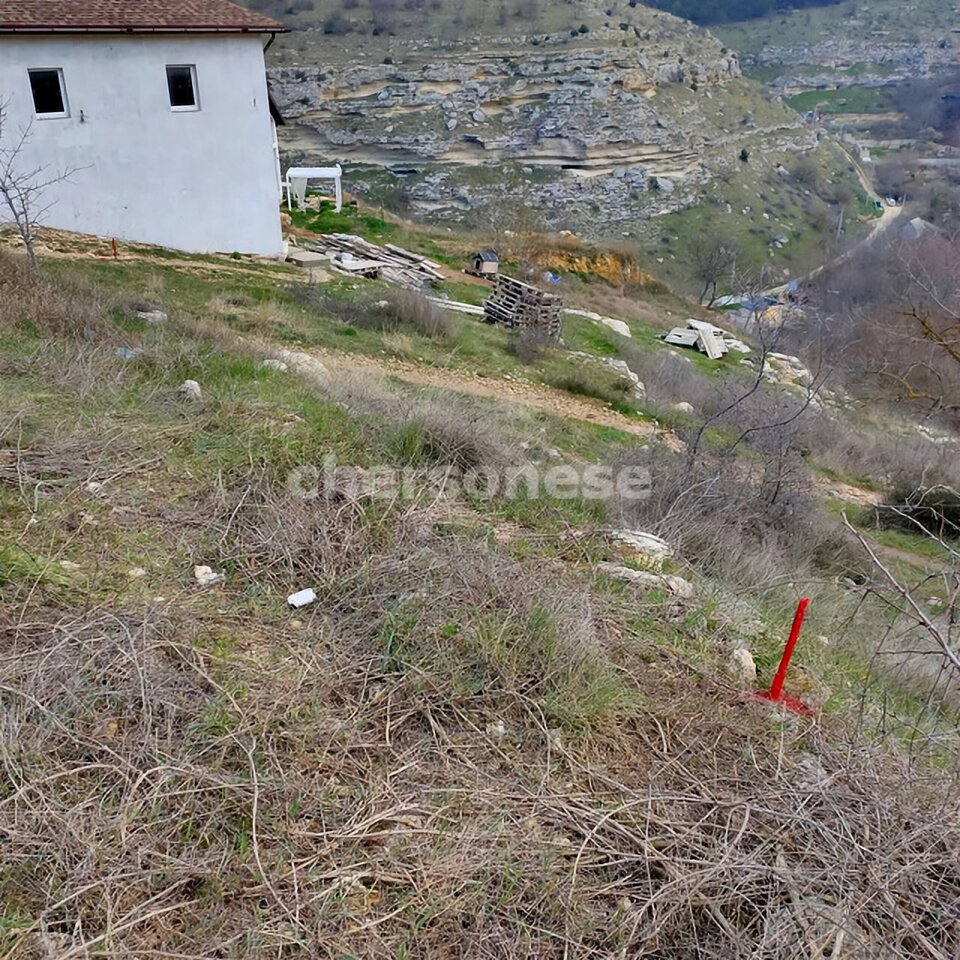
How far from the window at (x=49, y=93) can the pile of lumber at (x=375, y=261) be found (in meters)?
5.31

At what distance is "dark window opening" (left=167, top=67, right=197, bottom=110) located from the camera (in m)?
13.7

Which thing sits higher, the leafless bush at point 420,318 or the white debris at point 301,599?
the white debris at point 301,599

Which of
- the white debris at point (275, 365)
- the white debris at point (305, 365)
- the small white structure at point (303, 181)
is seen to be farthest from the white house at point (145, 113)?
the white debris at point (275, 365)

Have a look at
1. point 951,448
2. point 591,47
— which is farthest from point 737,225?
point 951,448

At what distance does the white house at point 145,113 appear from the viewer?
12.7 meters

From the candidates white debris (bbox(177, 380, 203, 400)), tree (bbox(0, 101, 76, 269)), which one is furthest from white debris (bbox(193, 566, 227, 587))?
tree (bbox(0, 101, 76, 269))

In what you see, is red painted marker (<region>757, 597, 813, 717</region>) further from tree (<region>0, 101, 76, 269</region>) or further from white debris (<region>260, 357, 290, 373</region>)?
tree (<region>0, 101, 76, 269</region>)

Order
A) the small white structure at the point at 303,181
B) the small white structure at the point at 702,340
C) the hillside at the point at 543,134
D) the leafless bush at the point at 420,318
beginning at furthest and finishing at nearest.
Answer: the hillside at the point at 543,134 → the small white structure at the point at 303,181 → the small white structure at the point at 702,340 → the leafless bush at the point at 420,318

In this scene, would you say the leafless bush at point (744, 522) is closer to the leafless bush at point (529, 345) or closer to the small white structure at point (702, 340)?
the leafless bush at point (529, 345)

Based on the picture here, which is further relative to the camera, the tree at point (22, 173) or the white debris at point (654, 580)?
the tree at point (22, 173)

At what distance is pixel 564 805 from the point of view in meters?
2.45

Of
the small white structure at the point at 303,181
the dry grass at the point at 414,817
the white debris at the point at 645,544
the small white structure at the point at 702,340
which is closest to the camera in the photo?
the dry grass at the point at 414,817

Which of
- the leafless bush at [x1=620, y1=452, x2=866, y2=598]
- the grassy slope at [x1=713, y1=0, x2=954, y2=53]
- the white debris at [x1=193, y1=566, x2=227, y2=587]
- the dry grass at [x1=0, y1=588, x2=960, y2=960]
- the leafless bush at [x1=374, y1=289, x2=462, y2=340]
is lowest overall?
A: the leafless bush at [x1=374, y1=289, x2=462, y2=340]

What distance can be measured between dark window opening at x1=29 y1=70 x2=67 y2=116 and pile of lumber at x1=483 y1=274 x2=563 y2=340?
8.27m
